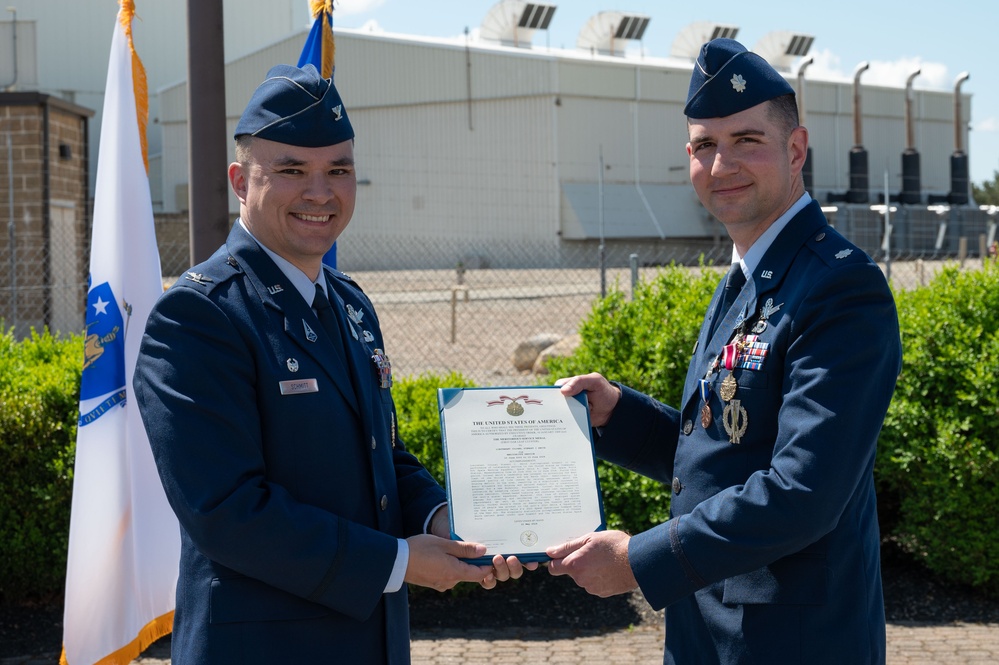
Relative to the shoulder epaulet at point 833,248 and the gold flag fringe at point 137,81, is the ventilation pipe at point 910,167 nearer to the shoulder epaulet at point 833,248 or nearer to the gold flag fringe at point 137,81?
the gold flag fringe at point 137,81

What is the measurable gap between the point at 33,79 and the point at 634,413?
16.9 m

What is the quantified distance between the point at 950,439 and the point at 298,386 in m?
4.35

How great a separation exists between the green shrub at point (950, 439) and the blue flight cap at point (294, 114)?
4224 millimetres

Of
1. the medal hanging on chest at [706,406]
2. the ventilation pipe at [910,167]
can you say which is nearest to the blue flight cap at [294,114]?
the medal hanging on chest at [706,406]

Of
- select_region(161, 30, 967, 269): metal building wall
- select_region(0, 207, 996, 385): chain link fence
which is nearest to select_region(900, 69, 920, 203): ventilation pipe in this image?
select_region(0, 207, 996, 385): chain link fence

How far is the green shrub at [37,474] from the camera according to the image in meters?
5.98

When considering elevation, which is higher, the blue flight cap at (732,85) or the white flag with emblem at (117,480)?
the blue flight cap at (732,85)

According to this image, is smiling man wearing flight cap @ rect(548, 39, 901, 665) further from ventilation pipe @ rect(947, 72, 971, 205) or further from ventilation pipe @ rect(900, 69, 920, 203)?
ventilation pipe @ rect(947, 72, 971, 205)

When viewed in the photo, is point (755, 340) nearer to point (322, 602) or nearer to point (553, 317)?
point (322, 602)

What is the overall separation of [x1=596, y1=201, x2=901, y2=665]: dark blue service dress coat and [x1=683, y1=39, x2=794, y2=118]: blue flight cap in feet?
1.18

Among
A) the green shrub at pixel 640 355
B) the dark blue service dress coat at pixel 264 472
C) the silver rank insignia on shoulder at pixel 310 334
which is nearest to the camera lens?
the dark blue service dress coat at pixel 264 472

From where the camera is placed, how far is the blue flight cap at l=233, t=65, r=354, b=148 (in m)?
2.93

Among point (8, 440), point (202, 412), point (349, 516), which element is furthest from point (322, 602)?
point (8, 440)

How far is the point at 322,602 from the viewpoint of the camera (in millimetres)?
2764
